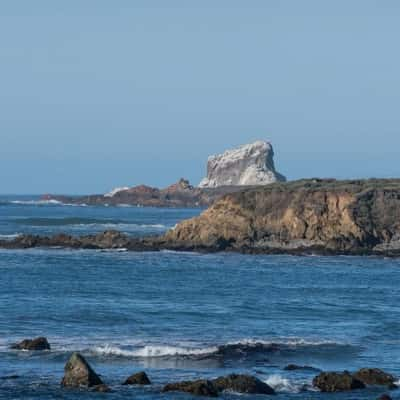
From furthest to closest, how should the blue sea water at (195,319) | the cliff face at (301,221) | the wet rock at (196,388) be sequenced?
the cliff face at (301,221) < the blue sea water at (195,319) < the wet rock at (196,388)

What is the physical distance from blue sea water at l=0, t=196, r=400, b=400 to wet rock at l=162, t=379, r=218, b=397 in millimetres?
349

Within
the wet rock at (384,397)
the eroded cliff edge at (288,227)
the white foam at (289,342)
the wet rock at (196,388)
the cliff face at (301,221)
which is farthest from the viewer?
the cliff face at (301,221)

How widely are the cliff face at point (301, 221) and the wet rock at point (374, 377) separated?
50347 mm

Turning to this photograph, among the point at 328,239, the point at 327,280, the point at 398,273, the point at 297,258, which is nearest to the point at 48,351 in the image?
the point at 327,280

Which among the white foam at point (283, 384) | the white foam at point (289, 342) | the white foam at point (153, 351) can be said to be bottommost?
the white foam at point (283, 384)

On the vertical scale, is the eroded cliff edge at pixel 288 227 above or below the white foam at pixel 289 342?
above

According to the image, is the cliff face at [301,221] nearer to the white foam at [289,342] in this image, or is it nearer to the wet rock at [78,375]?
the white foam at [289,342]

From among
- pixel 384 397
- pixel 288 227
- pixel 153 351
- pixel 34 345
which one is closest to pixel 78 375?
pixel 34 345

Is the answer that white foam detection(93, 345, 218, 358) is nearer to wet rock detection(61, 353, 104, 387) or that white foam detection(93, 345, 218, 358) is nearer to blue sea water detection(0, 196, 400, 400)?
blue sea water detection(0, 196, 400, 400)

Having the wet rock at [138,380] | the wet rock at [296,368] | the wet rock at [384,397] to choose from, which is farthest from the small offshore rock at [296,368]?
the wet rock at [384,397]

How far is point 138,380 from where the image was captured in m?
31.2

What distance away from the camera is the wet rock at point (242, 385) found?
1197 inches

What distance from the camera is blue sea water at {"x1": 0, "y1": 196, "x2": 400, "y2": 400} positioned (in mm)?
33688

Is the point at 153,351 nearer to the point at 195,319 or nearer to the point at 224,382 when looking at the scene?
the point at 224,382
